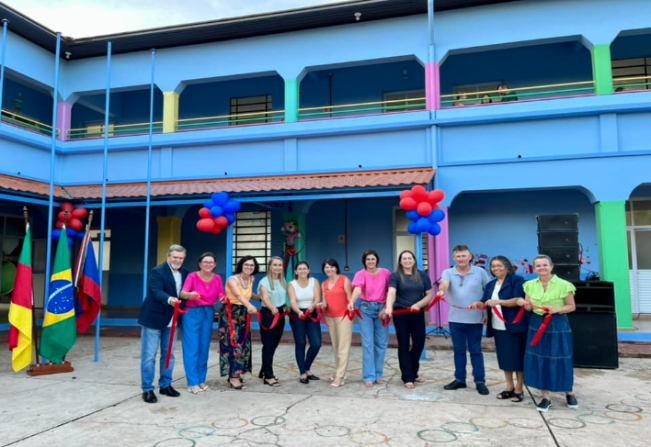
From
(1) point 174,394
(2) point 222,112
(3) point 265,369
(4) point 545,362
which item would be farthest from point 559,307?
(2) point 222,112

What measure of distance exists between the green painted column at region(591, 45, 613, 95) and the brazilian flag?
9946 millimetres

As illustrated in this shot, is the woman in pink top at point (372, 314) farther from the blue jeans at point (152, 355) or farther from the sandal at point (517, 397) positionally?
the blue jeans at point (152, 355)

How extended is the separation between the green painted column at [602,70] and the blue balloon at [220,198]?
7.59 meters

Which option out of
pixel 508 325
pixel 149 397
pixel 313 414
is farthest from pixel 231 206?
pixel 508 325

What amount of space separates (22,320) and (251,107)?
802cm

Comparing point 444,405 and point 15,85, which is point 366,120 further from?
point 15,85

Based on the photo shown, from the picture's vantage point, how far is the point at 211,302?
213 inches

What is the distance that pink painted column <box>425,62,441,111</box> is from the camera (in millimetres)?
10086

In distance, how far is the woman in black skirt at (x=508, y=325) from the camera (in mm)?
4953

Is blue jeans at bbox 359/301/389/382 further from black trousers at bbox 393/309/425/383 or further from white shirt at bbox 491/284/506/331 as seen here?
white shirt at bbox 491/284/506/331

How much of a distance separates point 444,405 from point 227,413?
2.19 meters

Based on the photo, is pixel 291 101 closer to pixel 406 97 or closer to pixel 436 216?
pixel 406 97

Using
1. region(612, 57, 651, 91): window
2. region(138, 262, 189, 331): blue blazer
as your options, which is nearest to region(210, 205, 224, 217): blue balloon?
region(138, 262, 189, 331): blue blazer

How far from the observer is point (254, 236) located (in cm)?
1249
